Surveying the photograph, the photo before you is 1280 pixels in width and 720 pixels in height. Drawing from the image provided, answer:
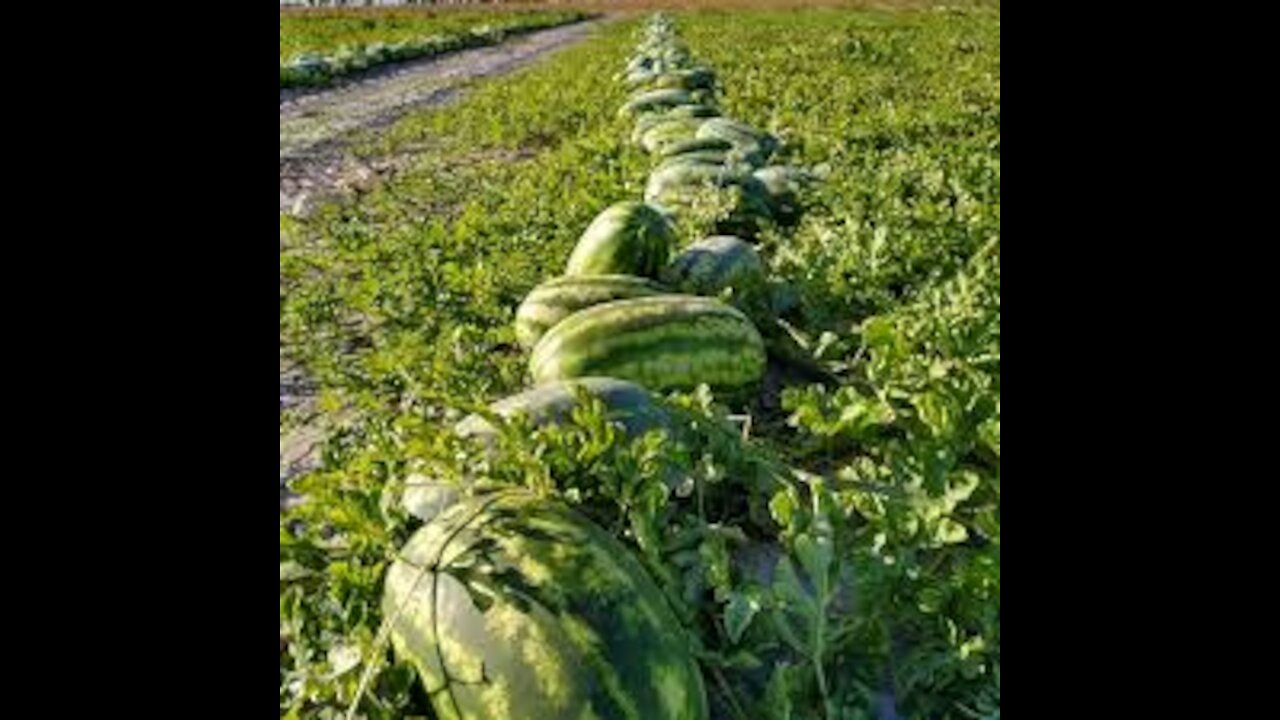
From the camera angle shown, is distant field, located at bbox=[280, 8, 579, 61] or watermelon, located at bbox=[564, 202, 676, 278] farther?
distant field, located at bbox=[280, 8, 579, 61]

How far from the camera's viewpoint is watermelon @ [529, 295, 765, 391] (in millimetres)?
3506

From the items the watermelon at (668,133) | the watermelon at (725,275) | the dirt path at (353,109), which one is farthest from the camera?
the dirt path at (353,109)

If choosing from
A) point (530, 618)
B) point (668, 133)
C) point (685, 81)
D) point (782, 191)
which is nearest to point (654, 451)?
point (530, 618)

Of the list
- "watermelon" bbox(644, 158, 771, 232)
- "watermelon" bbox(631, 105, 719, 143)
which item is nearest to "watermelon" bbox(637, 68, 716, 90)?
"watermelon" bbox(631, 105, 719, 143)

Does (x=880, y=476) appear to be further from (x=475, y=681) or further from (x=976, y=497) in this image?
(x=475, y=681)

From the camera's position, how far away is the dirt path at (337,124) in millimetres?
4215

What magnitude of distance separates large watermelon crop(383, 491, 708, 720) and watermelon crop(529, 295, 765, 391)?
134 centimetres

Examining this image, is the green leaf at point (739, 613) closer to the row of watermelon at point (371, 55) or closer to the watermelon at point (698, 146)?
the watermelon at point (698, 146)

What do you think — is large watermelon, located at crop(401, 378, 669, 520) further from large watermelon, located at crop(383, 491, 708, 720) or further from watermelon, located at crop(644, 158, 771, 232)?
watermelon, located at crop(644, 158, 771, 232)

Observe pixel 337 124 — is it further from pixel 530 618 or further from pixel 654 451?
pixel 530 618

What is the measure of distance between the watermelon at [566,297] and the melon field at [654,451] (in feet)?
0.04

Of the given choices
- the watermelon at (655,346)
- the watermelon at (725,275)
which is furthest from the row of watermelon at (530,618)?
the watermelon at (725,275)

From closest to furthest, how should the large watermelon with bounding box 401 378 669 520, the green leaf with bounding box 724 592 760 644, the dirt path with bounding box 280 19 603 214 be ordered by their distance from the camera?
the green leaf with bounding box 724 592 760 644 < the large watermelon with bounding box 401 378 669 520 < the dirt path with bounding box 280 19 603 214
